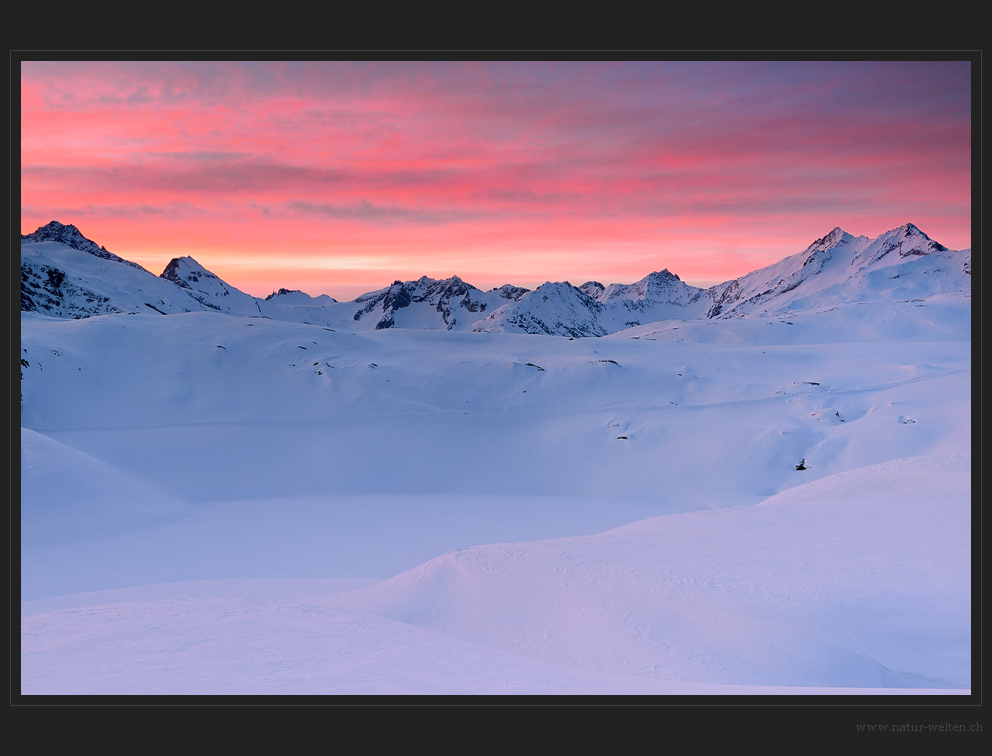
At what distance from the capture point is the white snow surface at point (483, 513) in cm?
550

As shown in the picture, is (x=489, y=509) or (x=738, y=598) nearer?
(x=738, y=598)

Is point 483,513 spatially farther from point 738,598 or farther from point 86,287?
point 86,287

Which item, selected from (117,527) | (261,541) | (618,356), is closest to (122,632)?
(261,541)

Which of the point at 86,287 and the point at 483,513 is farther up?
the point at 86,287

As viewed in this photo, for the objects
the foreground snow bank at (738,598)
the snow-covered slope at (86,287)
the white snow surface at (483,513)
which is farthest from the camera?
the snow-covered slope at (86,287)

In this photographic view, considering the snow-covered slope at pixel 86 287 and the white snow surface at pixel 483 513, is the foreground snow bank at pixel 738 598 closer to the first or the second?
the white snow surface at pixel 483 513

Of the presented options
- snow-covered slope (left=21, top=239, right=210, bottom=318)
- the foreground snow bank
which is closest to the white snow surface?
the foreground snow bank

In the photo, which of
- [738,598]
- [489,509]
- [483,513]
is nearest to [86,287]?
[489,509]

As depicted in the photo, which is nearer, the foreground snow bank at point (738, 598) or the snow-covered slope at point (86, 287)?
the foreground snow bank at point (738, 598)

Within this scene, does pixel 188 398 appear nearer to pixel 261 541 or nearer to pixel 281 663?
pixel 261 541

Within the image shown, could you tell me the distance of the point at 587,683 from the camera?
459 cm

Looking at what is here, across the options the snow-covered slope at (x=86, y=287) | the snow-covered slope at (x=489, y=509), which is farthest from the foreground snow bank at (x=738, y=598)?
the snow-covered slope at (x=86, y=287)

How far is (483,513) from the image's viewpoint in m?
19.9

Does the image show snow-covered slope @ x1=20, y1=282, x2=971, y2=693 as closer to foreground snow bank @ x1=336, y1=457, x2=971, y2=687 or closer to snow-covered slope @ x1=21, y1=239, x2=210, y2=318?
foreground snow bank @ x1=336, y1=457, x2=971, y2=687
